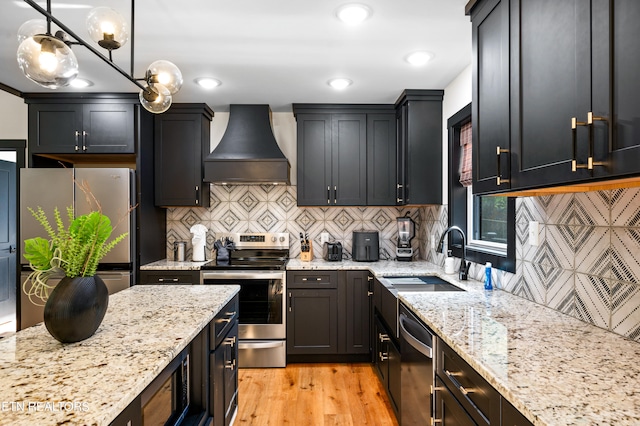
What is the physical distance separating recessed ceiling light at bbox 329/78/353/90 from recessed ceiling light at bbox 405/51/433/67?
0.56m

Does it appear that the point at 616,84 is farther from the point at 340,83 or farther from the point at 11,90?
the point at 11,90

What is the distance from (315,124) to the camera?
3666mm

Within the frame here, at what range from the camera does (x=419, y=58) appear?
2588 millimetres

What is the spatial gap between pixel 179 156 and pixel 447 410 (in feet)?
10.5

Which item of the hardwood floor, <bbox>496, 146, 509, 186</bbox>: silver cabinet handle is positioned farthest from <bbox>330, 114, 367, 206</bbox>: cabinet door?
<bbox>496, 146, 509, 186</bbox>: silver cabinet handle

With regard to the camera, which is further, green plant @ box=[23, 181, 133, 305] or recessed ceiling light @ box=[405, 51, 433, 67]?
recessed ceiling light @ box=[405, 51, 433, 67]

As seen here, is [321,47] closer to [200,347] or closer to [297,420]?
[200,347]

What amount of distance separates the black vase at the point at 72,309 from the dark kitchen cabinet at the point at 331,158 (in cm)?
249

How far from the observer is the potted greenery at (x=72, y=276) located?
4.02 feet

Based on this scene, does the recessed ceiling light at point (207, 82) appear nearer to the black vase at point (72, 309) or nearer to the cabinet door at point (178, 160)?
the cabinet door at point (178, 160)

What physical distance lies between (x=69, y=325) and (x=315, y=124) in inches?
112

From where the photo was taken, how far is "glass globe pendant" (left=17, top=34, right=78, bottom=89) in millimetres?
1252

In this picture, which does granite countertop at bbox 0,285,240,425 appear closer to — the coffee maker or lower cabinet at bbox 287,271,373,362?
lower cabinet at bbox 287,271,373,362

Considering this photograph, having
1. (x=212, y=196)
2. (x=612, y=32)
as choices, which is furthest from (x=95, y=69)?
(x=612, y=32)
